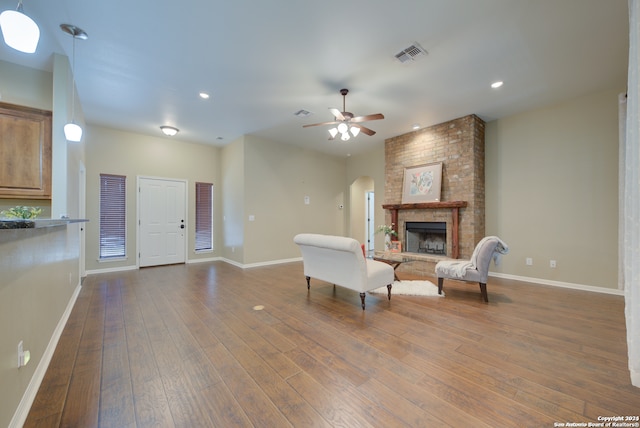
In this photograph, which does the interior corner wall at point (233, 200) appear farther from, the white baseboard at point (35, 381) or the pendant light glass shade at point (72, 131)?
the white baseboard at point (35, 381)

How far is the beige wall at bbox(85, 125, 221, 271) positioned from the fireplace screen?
4853 mm

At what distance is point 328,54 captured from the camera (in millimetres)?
2916

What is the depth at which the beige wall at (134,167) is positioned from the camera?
203 inches

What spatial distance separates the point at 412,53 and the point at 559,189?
3.51m

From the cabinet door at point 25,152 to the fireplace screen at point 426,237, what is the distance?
6020mm

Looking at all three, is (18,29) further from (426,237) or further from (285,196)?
(426,237)

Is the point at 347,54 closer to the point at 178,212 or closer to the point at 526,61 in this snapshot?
the point at 526,61

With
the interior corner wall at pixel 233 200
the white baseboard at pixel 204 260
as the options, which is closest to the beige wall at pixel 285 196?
the interior corner wall at pixel 233 200

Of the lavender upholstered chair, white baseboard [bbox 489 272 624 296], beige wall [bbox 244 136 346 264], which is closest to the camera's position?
the lavender upholstered chair

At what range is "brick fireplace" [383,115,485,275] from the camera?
4.74 m

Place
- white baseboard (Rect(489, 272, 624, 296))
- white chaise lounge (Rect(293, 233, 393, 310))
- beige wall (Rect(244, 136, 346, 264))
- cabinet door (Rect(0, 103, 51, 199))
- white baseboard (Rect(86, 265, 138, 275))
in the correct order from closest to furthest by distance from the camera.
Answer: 1. cabinet door (Rect(0, 103, 51, 199))
2. white chaise lounge (Rect(293, 233, 393, 310))
3. white baseboard (Rect(489, 272, 624, 296))
4. white baseboard (Rect(86, 265, 138, 275))
5. beige wall (Rect(244, 136, 346, 264))

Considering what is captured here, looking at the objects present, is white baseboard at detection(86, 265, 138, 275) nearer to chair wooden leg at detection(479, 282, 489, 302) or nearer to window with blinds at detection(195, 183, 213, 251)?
window with blinds at detection(195, 183, 213, 251)

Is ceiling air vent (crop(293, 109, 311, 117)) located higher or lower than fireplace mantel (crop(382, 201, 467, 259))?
higher

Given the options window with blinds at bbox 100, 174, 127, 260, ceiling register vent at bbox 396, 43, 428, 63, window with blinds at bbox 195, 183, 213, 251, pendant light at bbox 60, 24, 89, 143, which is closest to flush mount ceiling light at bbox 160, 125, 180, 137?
window with blinds at bbox 100, 174, 127, 260
